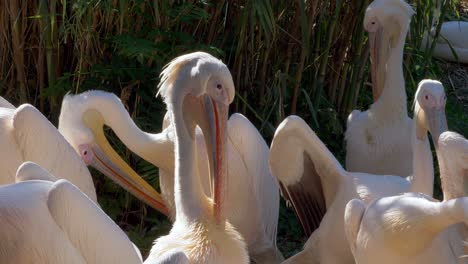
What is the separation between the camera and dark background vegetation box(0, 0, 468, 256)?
5367 mm

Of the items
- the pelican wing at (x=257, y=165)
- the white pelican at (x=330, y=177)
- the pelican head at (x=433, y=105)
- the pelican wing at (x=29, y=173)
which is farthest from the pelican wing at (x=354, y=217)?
the pelican wing at (x=29, y=173)

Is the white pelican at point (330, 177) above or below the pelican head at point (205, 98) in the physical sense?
below

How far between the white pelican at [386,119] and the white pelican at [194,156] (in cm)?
157

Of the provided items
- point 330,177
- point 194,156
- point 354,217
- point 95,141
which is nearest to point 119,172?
point 95,141

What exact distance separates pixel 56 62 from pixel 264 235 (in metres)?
1.48

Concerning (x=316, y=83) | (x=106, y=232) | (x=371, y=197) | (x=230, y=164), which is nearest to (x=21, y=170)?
(x=106, y=232)

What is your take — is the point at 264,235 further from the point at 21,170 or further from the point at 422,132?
the point at 21,170

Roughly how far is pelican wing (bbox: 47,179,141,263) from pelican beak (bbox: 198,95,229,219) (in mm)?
441

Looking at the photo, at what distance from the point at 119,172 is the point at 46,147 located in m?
0.65

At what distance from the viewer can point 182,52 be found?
214 inches

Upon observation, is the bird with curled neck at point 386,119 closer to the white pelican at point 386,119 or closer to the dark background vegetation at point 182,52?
the white pelican at point 386,119

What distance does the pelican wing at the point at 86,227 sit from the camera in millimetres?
3584

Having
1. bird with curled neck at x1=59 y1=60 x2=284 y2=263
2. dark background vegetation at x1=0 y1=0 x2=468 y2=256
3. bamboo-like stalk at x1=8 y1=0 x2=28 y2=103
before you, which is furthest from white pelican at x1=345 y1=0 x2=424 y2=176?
bamboo-like stalk at x1=8 y1=0 x2=28 y2=103

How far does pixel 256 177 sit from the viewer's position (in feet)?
16.5
